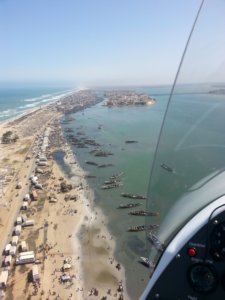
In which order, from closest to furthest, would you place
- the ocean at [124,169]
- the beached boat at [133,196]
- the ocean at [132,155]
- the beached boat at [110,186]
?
the ocean at [132,155], the ocean at [124,169], the beached boat at [133,196], the beached boat at [110,186]

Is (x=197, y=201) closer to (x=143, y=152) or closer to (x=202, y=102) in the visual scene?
(x=202, y=102)

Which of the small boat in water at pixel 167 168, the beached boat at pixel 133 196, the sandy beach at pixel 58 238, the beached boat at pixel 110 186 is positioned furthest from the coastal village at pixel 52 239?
the small boat in water at pixel 167 168

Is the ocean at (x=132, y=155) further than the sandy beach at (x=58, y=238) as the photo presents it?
No

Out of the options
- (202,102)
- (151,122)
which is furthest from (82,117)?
(202,102)

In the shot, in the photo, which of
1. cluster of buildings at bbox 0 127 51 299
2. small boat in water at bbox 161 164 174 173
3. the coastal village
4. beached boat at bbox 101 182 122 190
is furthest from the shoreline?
small boat in water at bbox 161 164 174 173

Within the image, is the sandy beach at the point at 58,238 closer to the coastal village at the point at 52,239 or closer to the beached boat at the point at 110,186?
the coastal village at the point at 52,239

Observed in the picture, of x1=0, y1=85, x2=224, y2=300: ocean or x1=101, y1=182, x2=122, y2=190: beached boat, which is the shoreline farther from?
x1=101, y1=182, x2=122, y2=190: beached boat

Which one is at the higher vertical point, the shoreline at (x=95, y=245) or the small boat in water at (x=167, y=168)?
the small boat in water at (x=167, y=168)

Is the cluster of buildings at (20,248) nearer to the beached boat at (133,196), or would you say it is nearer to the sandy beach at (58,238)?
the sandy beach at (58,238)

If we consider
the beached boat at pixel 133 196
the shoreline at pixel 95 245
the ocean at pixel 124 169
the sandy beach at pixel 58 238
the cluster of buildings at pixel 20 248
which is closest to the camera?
the sandy beach at pixel 58 238
